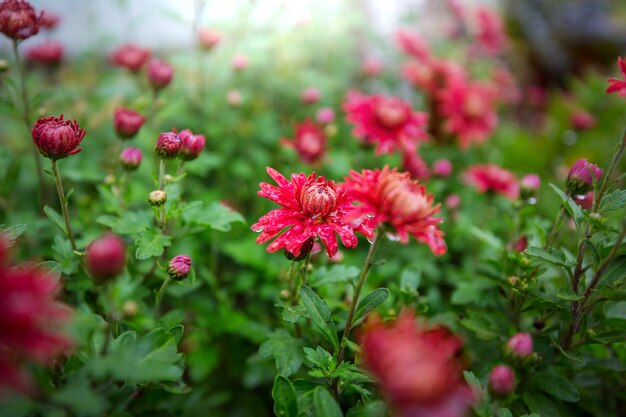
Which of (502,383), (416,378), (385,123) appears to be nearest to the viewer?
(416,378)

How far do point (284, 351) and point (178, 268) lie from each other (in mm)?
325

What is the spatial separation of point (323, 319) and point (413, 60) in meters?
2.16

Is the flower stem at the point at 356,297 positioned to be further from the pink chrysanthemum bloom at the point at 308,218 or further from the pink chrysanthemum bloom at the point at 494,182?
the pink chrysanthemum bloom at the point at 494,182

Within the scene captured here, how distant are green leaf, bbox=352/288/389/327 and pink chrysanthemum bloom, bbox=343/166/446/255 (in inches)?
Answer: 6.3

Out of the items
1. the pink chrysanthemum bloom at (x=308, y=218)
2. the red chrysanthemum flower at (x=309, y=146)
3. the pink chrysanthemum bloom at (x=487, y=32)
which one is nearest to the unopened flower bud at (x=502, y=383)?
the pink chrysanthemum bloom at (x=308, y=218)

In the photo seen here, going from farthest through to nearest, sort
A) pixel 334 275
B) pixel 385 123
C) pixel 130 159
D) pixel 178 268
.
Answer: pixel 385 123 → pixel 130 159 → pixel 334 275 → pixel 178 268

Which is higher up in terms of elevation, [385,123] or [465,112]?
[385,123]

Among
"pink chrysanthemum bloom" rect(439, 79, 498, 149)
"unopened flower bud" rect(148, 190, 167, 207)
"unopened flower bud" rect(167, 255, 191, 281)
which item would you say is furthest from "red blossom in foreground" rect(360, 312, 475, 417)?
"pink chrysanthemum bloom" rect(439, 79, 498, 149)

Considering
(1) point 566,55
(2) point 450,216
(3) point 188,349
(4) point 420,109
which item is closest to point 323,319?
(3) point 188,349

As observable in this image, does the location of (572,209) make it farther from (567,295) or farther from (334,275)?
(334,275)

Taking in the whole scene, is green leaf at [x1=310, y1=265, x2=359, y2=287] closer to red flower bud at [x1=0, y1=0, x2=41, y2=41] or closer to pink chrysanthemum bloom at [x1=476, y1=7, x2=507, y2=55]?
red flower bud at [x1=0, y1=0, x2=41, y2=41]

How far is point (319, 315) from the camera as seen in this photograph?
3.44ft

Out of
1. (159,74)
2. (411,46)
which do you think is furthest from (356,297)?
(411,46)

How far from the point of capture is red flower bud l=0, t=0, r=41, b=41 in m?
1.19
